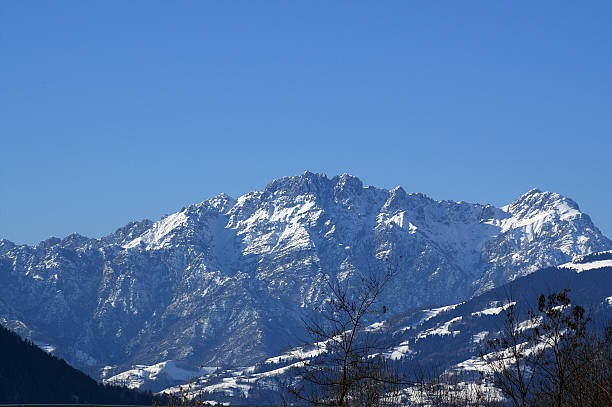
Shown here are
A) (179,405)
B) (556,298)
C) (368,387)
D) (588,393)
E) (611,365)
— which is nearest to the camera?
(556,298)

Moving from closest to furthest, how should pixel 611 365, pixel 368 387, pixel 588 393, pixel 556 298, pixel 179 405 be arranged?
pixel 556 298, pixel 179 405, pixel 588 393, pixel 611 365, pixel 368 387

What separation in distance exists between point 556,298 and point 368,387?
16.2 m

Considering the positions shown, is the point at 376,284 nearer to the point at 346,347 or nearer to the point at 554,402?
the point at 346,347

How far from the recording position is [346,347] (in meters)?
39.2

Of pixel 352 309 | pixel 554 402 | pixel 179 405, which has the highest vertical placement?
pixel 352 309

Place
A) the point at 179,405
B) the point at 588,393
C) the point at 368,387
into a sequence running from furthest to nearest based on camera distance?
the point at 368,387 < the point at 588,393 < the point at 179,405

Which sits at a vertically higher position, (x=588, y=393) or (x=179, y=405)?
(x=179, y=405)

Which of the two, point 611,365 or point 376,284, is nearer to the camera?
point 376,284

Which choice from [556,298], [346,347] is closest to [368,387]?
[346,347]

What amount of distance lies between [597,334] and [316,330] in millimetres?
17778

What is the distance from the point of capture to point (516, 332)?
38.8m

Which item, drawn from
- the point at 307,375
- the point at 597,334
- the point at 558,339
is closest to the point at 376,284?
the point at 307,375

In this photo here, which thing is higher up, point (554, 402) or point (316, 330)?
point (316, 330)

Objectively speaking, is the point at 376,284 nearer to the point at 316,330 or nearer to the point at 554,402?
the point at 316,330
